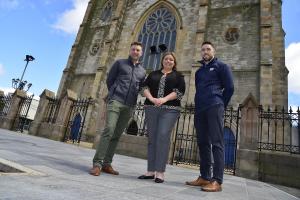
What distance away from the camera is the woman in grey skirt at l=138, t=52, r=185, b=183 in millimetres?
3230

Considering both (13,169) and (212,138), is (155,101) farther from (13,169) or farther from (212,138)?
(13,169)

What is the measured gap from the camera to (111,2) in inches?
942

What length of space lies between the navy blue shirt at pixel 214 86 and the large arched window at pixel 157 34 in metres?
15.0

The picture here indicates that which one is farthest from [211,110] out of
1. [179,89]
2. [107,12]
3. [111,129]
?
[107,12]

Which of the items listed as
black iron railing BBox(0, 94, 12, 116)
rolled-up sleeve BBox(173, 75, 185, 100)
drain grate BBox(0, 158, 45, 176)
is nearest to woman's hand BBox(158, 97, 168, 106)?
rolled-up sleeve BBox(173, 75, 185, 100)

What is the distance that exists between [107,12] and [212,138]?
77.1 feet

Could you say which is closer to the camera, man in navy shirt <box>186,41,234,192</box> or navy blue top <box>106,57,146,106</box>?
man in navy shirt <box>186,41,234,192</box>

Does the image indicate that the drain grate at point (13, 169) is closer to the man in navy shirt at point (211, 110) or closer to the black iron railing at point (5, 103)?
the man in navy shirt at point (211, 110)

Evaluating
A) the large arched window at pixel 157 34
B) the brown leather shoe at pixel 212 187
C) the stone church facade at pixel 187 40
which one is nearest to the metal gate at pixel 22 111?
the stone church facade at pixel 187 40

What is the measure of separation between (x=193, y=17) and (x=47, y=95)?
12.1m

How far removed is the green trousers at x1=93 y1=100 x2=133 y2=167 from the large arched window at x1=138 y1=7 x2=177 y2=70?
15016 millimetres

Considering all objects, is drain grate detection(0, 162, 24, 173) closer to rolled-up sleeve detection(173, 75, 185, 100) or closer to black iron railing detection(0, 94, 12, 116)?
rolled-up sleeve detection(173, 75, 185, 100)

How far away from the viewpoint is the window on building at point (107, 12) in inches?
927

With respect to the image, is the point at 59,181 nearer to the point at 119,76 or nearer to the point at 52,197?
the point at 52,197
